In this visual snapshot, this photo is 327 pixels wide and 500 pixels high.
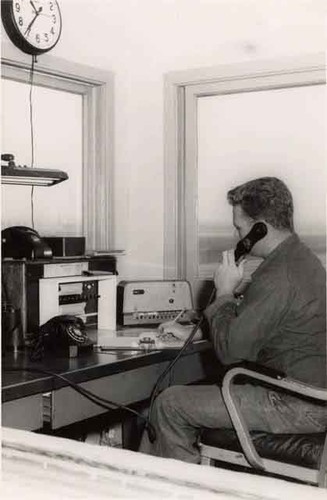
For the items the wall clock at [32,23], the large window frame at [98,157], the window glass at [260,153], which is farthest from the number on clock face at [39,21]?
the window glass at [260,153]

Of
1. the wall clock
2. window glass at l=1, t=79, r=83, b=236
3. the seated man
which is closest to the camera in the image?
the seated man

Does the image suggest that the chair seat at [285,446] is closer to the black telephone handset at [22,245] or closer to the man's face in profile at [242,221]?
the man's face in profile at [242,221]

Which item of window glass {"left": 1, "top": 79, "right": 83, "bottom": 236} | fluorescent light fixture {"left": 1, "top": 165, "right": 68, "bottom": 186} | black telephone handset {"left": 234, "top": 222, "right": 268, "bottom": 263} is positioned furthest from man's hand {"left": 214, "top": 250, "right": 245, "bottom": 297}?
window glass {"left": 1, "top": 79, "right": 83, "bottom": 236}

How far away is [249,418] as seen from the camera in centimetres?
215

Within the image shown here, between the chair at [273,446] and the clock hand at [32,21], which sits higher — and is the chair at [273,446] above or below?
below

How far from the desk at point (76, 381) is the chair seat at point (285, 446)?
1.16ft

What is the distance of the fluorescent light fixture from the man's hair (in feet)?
2.64

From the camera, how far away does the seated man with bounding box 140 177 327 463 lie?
2.15 metres

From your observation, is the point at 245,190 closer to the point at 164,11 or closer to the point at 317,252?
the point at 317,252

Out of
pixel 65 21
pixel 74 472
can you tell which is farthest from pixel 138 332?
pixel 74 472

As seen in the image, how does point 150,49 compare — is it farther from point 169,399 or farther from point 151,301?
point 169,399

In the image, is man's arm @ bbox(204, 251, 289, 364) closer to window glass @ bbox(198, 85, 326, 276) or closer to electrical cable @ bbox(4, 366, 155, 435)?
electrical cable @ bbox(4, 366, 155, 435)

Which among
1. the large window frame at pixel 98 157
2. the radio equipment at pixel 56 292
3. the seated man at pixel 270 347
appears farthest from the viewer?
the large window frame at pixel 98 157

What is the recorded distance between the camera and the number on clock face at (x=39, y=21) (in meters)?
2.82
